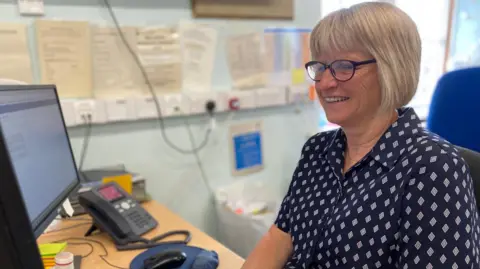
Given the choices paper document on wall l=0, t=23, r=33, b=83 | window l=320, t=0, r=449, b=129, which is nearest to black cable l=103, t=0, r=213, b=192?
paper document on wall l=0, t=23, r=33, b=83

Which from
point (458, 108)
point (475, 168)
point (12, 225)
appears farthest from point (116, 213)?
point (458, 108)

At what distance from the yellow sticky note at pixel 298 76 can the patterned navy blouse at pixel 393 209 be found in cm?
116

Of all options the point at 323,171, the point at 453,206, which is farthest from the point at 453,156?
the point at 323,171

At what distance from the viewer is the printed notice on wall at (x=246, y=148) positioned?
6.88ft

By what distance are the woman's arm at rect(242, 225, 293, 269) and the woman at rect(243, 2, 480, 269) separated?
1.1 inches

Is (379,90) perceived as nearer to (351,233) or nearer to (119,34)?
(351,233)

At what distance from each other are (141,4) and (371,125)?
3.95 feet

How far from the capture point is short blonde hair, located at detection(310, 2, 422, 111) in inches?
36.7

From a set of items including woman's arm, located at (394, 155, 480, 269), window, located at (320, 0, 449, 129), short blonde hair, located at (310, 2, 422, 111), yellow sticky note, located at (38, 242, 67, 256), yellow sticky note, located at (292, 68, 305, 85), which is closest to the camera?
woman's arm, located at (394, 155, 480, 269)

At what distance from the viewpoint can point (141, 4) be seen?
5.72 ft

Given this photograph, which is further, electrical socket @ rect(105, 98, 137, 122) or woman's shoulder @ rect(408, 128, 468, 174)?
electrical socket @ rect(105, 98, 137, 122)

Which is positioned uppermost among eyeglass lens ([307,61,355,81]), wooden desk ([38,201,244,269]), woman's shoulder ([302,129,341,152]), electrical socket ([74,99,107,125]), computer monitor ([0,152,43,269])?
eyeglass lens ([307,61,355,81])

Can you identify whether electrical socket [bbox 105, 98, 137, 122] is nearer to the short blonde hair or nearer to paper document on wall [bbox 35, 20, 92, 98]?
paper document on wall [bbox 35, 20, 92, 98]

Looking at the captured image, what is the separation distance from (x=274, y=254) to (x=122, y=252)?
18.8 inches
